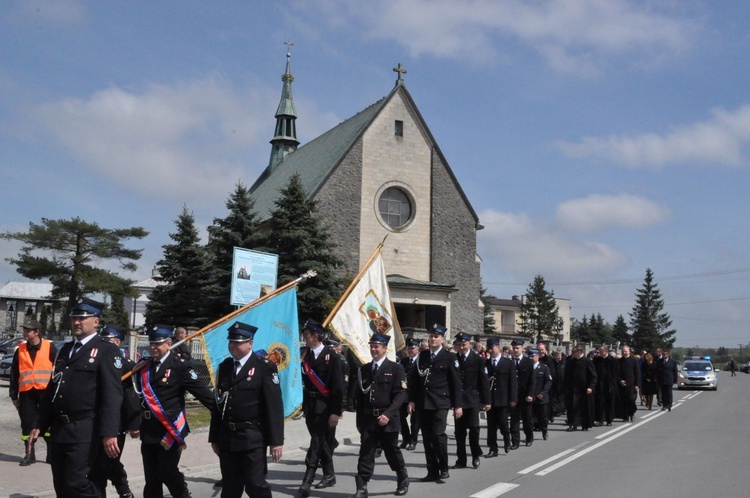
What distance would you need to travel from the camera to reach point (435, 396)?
962cm

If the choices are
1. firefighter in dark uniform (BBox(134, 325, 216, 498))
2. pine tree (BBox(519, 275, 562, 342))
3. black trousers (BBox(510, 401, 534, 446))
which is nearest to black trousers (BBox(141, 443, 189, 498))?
firefighter in dark uniform (BBox(134, 325, 216, 498))

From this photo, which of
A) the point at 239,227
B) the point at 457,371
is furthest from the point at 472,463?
the point at 239,227

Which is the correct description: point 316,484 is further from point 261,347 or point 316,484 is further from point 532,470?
point 532,470

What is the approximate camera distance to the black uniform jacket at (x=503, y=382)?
1235cm

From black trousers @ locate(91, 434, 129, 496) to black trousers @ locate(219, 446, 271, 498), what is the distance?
1.37 m

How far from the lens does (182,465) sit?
10.2 metres

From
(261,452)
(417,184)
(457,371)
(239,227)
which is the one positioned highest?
(417,184)

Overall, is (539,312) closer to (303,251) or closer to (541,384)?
(303,251)

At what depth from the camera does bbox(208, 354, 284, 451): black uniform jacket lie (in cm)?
620

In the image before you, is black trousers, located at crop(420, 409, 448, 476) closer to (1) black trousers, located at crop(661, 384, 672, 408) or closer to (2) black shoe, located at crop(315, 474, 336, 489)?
(2) black shoe, located at crop(315, 474, 336, 489)

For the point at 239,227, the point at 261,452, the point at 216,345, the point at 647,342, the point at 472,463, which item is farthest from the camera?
the point at 647,342

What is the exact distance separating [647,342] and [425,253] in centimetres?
5445

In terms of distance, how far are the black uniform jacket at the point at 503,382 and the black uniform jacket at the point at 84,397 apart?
7.51m

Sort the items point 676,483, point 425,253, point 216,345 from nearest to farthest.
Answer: point 676,483
point 216,345
point 425,253
